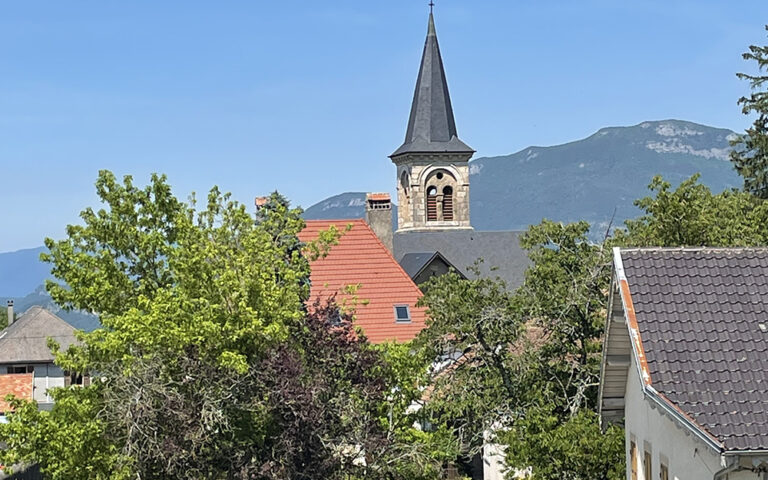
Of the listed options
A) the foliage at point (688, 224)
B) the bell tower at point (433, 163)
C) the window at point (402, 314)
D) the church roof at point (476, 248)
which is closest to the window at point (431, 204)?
the bell tower at point (433, 163)

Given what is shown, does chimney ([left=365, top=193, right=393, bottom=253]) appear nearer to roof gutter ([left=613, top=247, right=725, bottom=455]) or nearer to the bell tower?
the bell tower

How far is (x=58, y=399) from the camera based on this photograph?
821 inches

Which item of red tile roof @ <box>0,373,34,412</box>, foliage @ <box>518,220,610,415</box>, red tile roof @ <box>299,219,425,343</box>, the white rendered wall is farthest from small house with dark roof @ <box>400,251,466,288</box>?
the white rendered wall

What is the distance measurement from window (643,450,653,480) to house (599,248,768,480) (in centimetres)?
2

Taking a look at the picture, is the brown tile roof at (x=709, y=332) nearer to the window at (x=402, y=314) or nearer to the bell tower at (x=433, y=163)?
the window at (x=402, y=314)

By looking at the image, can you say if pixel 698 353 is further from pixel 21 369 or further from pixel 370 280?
pixel 21 369

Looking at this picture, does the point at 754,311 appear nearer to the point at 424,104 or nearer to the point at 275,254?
the point at 275,254

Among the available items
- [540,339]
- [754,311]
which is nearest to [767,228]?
[540,339]

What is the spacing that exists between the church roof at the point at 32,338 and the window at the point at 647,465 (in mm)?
43706

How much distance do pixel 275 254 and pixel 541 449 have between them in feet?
19.0

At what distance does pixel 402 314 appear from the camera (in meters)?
43.8

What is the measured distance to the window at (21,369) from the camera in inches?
2288

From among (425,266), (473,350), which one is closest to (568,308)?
(473,350)

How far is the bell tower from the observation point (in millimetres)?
87688
